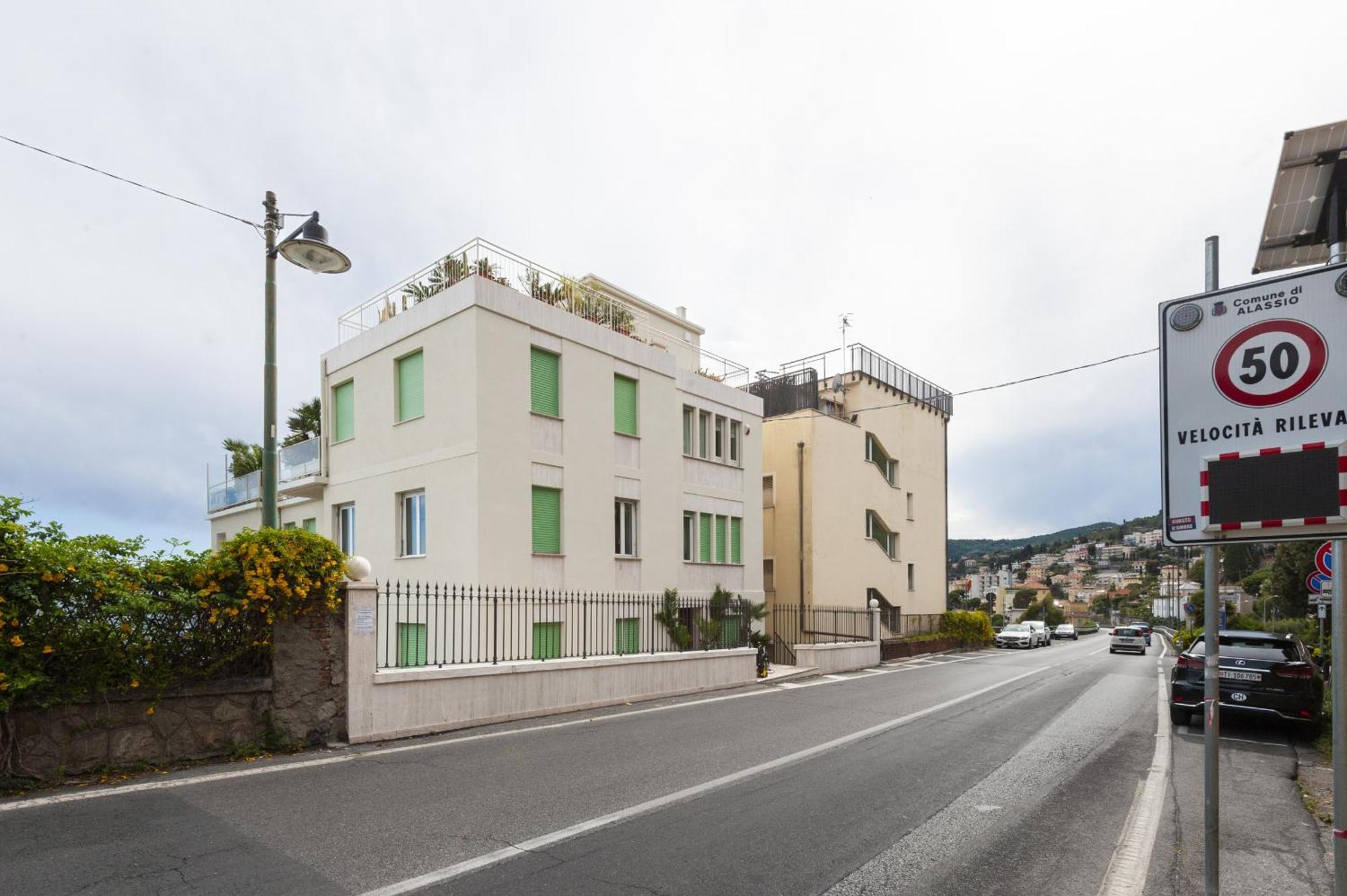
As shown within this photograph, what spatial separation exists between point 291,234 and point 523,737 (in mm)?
6929

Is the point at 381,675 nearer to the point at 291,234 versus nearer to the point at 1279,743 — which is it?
the point at 291,234

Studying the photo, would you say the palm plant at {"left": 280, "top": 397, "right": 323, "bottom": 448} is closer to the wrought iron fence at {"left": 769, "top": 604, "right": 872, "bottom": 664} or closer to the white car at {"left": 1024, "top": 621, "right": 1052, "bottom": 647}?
the wrought iron fence at {"left": 769, "top": 604, "right": 872, "bottom": 664}

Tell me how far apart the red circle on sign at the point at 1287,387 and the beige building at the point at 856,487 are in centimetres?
2381

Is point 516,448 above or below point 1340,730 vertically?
above

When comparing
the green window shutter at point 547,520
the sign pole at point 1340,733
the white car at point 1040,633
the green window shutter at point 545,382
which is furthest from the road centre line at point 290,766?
the white car at point 1040,633

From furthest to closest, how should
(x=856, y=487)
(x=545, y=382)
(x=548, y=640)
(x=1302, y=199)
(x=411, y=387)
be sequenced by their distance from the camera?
(x=856, y=487) → (x=411, y=387) → (x=545, y=382) → (x=548, y=640) → (x=1302, y=199)

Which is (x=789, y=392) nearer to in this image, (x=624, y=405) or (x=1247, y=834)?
(x=624, y=405)

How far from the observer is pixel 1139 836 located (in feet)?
19.2

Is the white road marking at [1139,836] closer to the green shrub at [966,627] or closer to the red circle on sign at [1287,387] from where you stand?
the red circle on sign at [1287,387]

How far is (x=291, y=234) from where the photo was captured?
9.57 meters

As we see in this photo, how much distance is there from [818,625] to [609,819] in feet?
70.7

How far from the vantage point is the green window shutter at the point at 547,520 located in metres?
16.8

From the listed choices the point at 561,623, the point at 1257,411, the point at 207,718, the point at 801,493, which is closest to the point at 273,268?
the point at 207,718

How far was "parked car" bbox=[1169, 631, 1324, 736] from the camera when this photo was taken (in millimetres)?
10047
